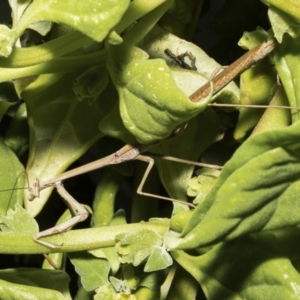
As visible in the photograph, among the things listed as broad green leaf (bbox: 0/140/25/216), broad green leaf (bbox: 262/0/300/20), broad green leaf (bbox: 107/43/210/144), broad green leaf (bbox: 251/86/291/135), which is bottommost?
broad green leaf (bbox: 0/140/25/216)

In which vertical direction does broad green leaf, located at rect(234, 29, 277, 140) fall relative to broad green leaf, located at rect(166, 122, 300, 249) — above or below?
below

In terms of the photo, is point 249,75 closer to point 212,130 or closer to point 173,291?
point 212,130

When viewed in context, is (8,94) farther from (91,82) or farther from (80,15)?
(80,15)

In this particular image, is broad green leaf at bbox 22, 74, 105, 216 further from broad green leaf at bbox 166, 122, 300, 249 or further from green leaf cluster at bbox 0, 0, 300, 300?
broad green leaf at bbox 166, 122, 300, 249

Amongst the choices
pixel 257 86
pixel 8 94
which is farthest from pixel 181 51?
pixel 8 94

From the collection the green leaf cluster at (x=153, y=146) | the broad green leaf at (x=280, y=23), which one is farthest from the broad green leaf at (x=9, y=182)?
the broad green leaf at (x=280, y=23)

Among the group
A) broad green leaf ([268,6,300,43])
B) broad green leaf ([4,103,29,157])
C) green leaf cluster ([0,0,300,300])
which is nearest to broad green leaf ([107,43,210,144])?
green leaf cluster ([0,0,300,300])

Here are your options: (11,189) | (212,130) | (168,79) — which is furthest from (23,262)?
(168,79)
